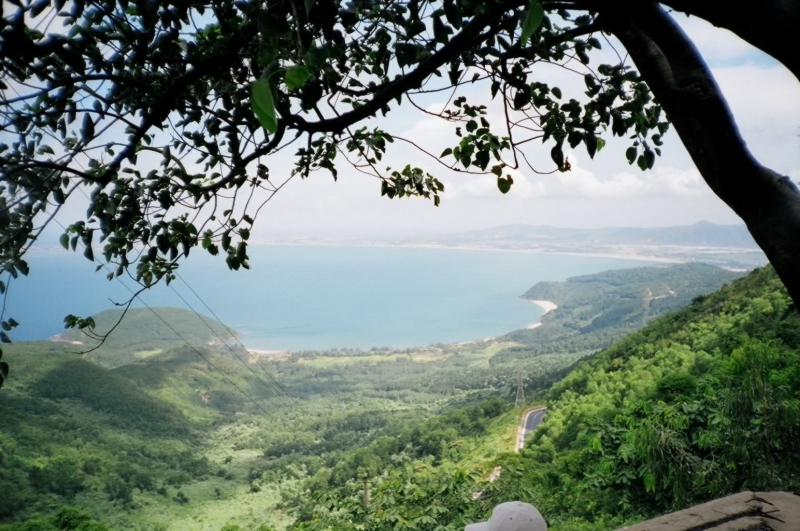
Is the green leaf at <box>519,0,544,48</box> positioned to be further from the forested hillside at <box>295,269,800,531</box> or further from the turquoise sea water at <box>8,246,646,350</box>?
the turquoise sea water at <box>8,246,646,350</box>

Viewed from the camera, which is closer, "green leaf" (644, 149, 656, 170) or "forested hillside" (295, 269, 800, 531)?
"green leaf" (644, 149, 656, 170)

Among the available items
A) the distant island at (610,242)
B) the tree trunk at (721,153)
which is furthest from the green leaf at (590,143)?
the distant island at (610,242)

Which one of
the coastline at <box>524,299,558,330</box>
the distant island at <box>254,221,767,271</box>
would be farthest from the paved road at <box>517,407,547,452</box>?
the distant island at <box>254,221,767,271</box>

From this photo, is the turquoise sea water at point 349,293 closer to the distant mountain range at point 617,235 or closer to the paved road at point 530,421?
the distant mountain range at point 617,235

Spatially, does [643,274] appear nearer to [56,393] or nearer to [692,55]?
[56,393]

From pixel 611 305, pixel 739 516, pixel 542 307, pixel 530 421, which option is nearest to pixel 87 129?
pixel 739 516

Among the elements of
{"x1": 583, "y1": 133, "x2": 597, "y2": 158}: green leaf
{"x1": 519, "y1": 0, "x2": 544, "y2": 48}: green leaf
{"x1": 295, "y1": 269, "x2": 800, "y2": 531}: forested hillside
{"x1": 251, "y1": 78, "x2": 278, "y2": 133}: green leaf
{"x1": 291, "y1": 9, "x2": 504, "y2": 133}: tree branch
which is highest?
{"x1": 291, "y1": 9, "x2": 504, "y2": 133}: tree branch

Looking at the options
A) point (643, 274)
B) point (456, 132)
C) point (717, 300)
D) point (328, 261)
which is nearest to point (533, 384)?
point (717, 300)
